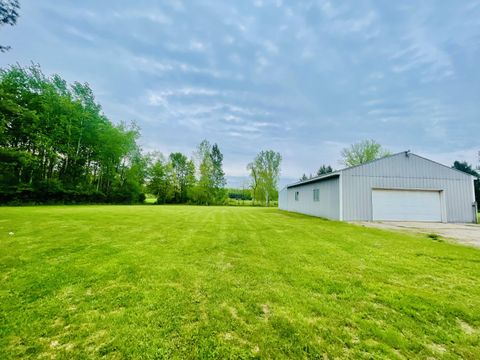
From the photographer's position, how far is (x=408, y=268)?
3666mm

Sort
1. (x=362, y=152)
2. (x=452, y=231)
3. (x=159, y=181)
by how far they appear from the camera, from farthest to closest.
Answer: (x=159, y=181), (x=362, y=152), (x=452, y=231)

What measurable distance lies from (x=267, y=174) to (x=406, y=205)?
2512 centimetres

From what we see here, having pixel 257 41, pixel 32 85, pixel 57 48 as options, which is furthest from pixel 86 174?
pixel 257 41

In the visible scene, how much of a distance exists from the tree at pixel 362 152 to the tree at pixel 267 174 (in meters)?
11.1

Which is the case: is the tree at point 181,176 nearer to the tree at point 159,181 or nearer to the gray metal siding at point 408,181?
the tree at point 159,181

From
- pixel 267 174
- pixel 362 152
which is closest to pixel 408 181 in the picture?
pixel 362 152

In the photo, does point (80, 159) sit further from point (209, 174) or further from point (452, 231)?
point (452, 231)

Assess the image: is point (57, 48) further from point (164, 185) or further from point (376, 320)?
point (164, 185)

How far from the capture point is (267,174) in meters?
36.2

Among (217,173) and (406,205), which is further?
(217,173)

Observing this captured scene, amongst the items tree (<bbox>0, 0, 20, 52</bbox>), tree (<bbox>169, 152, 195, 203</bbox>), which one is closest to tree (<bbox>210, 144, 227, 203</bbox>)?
tree (<bbox>169, 152, 195, 203</bbox>)

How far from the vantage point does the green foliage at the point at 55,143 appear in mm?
18234

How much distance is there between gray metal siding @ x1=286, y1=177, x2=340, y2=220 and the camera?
460 inches

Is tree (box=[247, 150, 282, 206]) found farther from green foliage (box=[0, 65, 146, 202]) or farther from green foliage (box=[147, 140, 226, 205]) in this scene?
green foliage (box=[0, 65, 146, 202])
